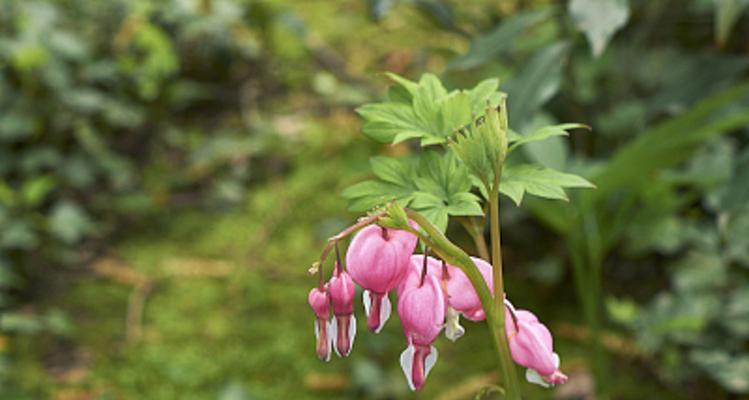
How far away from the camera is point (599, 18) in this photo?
128cm

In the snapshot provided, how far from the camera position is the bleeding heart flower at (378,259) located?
23.1 inches

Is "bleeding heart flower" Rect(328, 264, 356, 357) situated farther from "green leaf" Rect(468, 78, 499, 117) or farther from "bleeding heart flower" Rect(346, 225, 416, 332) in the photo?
"green leaf" Rect(468, 78, 499, 117)

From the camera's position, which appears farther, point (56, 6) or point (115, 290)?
point (56, 6)

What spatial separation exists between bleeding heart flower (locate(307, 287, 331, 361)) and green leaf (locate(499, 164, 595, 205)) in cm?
16

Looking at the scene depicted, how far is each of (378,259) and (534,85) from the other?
0.90 metres

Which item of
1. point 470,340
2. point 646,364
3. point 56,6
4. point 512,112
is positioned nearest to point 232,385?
point 470,340

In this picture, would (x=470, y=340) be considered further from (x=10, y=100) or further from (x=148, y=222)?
(x=10, y=100)

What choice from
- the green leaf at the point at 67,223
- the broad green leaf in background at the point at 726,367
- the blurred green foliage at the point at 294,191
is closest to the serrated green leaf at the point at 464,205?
the blurred green foliage at the point at 294,191

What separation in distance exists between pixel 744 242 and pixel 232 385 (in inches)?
36.7

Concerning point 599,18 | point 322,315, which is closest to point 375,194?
point 322,315

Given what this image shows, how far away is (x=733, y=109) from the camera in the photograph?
155 cm

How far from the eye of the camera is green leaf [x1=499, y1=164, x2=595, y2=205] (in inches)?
25.5

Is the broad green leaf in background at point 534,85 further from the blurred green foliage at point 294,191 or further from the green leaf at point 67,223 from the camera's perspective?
the green leaf at point 67,223

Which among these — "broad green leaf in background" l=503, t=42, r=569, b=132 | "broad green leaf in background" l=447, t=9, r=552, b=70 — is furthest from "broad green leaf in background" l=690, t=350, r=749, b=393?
"broad green leaf in background" l=447, t=9, r=552, b=70
